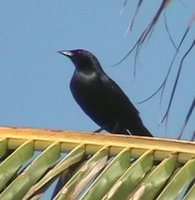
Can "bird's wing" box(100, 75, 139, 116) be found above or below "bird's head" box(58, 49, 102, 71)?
below

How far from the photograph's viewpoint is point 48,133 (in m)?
2.81

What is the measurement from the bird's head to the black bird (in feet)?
0.14

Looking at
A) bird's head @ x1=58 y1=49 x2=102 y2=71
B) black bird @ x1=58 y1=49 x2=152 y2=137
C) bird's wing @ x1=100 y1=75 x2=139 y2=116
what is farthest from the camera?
bird's head @ x1=58 y1=49 x2=102 y2=71

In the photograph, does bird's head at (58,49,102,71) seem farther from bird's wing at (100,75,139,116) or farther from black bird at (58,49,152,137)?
bird's wing at (100,75,139,116)

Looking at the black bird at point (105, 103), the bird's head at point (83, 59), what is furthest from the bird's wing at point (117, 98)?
the bird's head at point (83, 59)

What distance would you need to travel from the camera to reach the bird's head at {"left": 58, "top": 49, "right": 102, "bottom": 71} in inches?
271

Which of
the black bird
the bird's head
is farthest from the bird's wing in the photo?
the bird's head

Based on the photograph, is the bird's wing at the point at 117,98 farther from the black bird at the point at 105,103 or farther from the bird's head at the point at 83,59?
the bird's head at the point at 83,59

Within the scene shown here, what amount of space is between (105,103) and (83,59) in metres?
0.57

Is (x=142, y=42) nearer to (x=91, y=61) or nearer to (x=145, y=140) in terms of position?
(x=145, y=140)

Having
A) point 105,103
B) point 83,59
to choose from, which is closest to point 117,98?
point 105,103

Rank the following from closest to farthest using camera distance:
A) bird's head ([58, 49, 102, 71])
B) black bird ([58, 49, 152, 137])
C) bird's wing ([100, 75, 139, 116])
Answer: black bird ([58, 49, 152, 137]) → bird's wing ([100, 75, 139, 116]) → bird's head ([58, 49, 102, 71])

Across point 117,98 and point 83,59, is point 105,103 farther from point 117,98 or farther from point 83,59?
point 83,59

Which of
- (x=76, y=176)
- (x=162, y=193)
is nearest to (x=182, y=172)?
(x=162, y=193)
